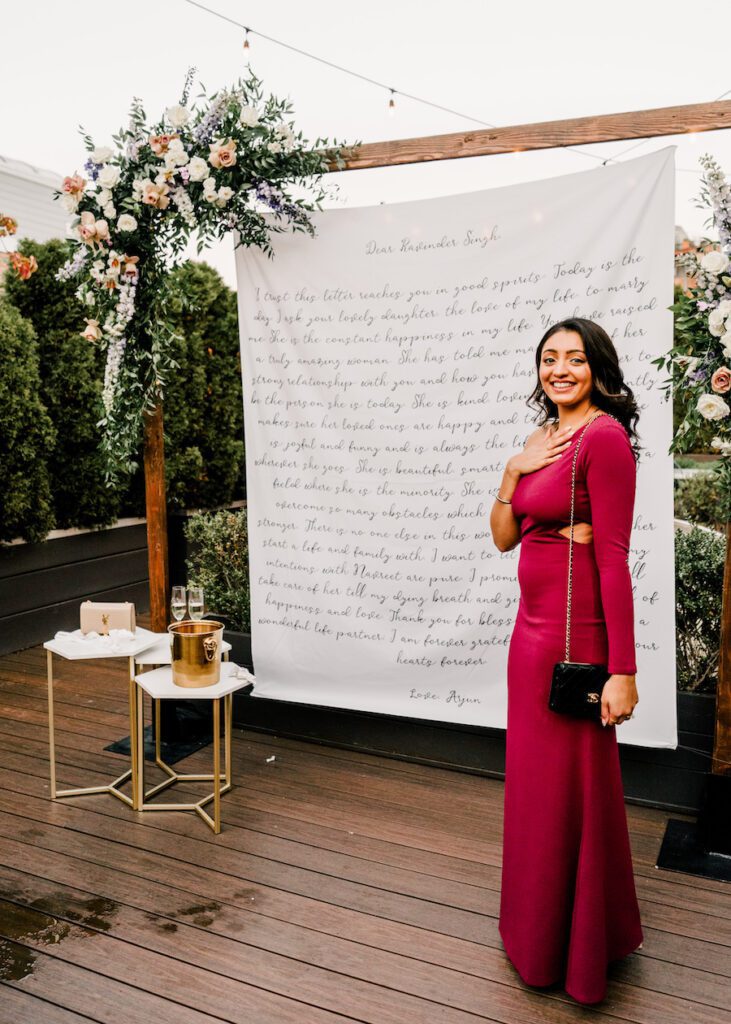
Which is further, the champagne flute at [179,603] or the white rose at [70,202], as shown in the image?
the white rose at [70,202]

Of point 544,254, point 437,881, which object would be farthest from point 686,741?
point 544,254

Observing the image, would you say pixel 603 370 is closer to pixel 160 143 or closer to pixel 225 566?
pixel 160 143

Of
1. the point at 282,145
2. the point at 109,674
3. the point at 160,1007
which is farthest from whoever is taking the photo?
the point at 109,674

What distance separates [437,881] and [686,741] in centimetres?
112

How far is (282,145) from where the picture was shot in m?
3.16

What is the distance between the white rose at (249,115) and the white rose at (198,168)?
0.22m

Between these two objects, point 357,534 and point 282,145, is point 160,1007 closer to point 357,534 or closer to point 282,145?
point 357,534

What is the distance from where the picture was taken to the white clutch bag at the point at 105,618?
3178 mm

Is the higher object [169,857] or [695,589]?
[695,589]

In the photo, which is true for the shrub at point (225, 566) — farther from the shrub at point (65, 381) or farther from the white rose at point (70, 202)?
the white rose at point (70, 202)

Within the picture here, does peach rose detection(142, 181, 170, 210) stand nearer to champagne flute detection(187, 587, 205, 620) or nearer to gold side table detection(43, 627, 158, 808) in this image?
champagne flute detection(187, 587, 205, 620)

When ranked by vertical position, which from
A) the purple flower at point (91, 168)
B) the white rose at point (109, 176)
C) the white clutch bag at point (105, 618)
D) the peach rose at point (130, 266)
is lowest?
the white clutch bag at point (105, 618)

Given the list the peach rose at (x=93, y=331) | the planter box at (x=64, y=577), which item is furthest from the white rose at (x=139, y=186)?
the planter box at (x=64, y=577)

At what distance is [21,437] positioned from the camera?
502cm
